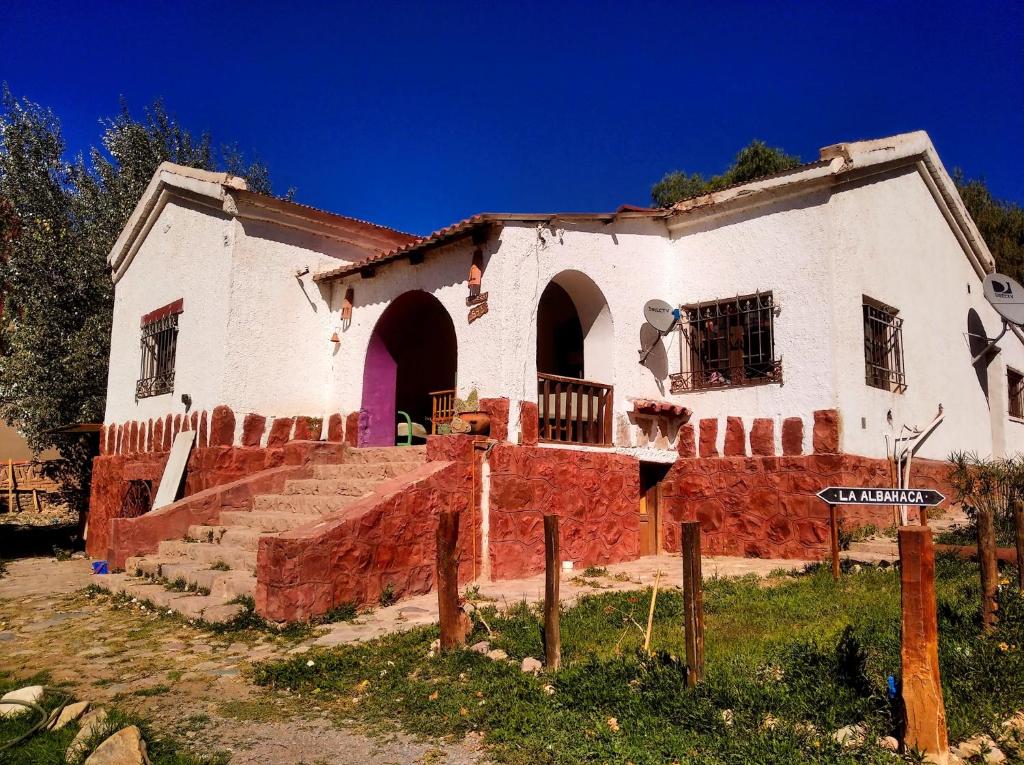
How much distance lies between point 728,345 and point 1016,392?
874cm

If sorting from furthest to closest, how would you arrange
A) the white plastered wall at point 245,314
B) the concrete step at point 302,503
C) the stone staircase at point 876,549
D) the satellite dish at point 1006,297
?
the satellite dish at point 1006,297 < the white plastered wall at point 245,314 < the concrete step at point 302,503 < the stone staircase at point 876,549

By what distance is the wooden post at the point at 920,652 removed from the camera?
3770 mm

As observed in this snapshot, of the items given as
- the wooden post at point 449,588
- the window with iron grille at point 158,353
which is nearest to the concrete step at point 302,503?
the wooden post at point 449,588

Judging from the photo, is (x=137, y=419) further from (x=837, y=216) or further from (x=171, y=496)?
(x=837, y=216)

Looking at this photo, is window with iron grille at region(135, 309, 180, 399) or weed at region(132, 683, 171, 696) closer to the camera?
weed at region(132, 683, 171, 696)

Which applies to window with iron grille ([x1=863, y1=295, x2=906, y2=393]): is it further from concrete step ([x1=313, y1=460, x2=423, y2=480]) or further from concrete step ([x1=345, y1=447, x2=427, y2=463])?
concrete step ([x1=313, y1=460, x2=423, y2=480])

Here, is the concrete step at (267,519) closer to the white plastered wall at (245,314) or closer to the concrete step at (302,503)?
the concrete step at (302,503)

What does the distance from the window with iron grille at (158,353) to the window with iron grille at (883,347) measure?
10.8 m

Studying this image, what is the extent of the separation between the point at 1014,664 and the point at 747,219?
24.3 ft

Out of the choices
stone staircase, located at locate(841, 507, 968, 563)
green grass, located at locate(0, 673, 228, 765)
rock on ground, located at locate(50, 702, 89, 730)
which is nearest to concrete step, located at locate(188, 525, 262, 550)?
rock on ground, located at locate(50, 702, 89, 730)

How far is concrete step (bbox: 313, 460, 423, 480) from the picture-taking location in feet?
31.9

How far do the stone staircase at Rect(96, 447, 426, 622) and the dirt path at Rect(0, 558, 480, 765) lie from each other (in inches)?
15.1

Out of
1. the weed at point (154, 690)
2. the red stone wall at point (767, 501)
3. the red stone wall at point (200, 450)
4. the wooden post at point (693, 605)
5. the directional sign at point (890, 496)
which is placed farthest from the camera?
the red stone wall at point (200, 450)

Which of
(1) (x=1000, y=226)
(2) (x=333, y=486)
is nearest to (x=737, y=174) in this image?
(1) (x=1000, y=226)
